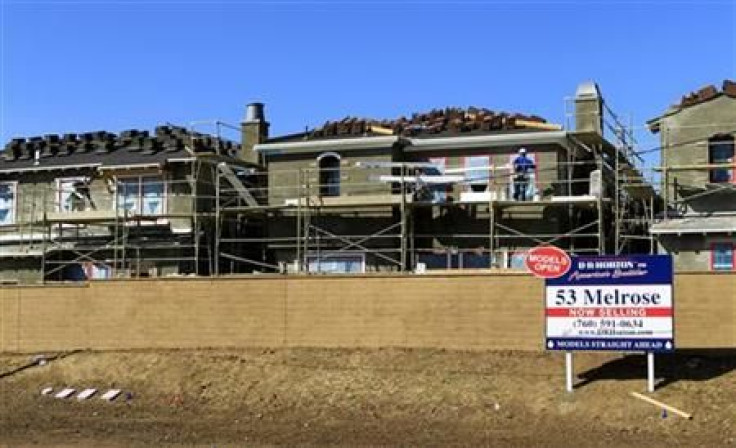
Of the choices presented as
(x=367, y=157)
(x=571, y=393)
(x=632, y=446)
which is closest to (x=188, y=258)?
(x=367, y=157)

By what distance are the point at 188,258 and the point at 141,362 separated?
878cm

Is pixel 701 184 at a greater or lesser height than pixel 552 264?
greater

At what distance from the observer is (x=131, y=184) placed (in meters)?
38.6

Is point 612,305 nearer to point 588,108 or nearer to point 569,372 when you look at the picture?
point 569,372

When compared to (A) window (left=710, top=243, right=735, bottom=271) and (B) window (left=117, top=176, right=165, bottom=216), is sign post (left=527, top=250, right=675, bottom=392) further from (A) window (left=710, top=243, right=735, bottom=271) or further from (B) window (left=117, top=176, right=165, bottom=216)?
(B) window (left=117, top=176, right=165, bottom=216)

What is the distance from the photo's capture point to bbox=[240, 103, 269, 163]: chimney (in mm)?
40250

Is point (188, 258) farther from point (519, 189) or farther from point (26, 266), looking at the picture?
point (519, 189)

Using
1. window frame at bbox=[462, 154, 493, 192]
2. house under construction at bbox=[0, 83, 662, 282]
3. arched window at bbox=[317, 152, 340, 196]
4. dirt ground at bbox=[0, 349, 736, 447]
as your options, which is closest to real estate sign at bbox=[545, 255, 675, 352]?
dirt ground at bbox=[0, 349, 736, 447]

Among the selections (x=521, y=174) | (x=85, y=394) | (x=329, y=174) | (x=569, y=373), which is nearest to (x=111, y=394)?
(x=85, y=394)

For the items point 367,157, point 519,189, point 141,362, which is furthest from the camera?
point 367,157

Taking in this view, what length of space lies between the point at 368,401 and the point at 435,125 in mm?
15287

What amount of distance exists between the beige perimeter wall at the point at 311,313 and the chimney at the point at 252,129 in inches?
442

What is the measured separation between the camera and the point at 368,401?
76.4 feet

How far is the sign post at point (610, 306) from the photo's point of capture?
21.4 m
